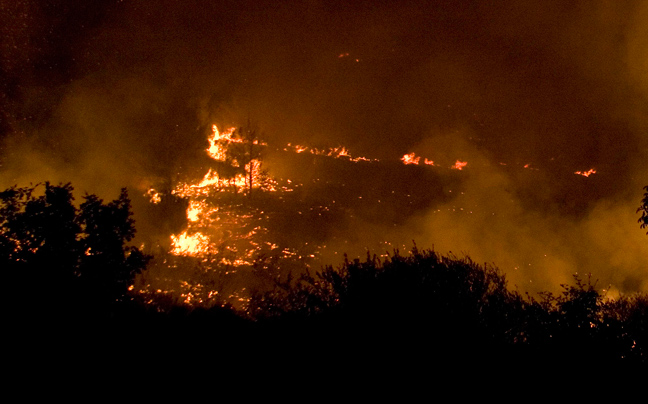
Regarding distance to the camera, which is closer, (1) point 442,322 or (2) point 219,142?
(1) point 442,322

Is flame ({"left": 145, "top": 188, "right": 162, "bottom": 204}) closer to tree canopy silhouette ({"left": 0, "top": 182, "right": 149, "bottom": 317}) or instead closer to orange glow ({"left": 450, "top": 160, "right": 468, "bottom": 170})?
tree canopy silhouette ({"left": 0, "top": 182, "right": 149, "bottom": 317})

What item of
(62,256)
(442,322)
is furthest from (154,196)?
(442,322)

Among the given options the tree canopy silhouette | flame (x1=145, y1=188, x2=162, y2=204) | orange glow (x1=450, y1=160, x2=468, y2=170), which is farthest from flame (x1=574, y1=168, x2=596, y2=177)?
the tree canopy silhouette

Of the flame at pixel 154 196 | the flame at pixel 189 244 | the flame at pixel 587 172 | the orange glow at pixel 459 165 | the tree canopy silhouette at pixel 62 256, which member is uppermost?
the orange glow at pixel 459 165

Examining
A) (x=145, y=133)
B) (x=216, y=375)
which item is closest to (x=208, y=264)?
(x=216, y=375)

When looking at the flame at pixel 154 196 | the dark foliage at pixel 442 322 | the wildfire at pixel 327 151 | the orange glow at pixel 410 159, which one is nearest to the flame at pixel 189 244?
the flame at pixel 154 196

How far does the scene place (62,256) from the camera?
12.2m

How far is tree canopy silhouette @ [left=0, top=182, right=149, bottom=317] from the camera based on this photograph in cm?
1105

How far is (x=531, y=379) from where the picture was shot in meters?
9.23

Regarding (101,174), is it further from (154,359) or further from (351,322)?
(351,322)

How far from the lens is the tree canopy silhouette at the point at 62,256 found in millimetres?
11047

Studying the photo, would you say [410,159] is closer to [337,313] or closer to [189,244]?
[189,244]

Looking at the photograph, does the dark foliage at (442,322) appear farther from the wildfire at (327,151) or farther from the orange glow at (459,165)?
the orange glow at (459,165)

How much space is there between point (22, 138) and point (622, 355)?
53.4 m
